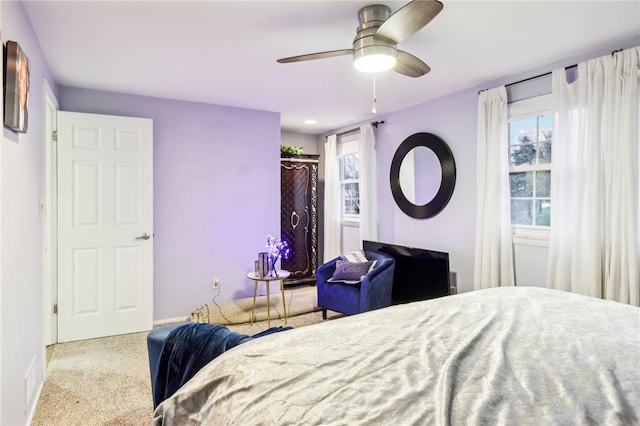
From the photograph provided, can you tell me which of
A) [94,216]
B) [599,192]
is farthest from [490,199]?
[94,216]

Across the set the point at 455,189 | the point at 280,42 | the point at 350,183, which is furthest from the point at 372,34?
the point at 350,183

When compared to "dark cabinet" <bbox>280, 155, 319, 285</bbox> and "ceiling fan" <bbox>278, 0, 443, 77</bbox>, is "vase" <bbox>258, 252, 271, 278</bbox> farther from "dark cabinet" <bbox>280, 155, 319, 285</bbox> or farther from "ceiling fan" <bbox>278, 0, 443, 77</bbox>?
"ceiling fan" <bbox>278, 0, 443, 77</bbox>

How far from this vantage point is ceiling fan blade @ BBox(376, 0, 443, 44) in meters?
1.59

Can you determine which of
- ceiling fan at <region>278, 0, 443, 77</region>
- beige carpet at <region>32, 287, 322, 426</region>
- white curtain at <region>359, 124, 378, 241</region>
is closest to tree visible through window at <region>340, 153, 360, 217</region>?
white curtain at <region>359, 124, 378, 241</region>

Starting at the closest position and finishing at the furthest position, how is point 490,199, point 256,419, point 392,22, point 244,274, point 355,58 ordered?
point 256,419, point 392,22, point 355,58, point 490,199, point 244,274

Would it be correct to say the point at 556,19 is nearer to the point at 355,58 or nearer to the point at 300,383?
the point at 355,58

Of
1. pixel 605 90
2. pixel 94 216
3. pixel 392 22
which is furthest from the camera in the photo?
pixel 94 216

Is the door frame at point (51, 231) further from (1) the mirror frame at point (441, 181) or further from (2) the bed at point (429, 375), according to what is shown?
(1) the mirror frame at point (441, 181)

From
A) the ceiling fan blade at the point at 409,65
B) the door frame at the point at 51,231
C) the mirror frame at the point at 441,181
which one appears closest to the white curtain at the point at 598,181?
the mirror frame at the point at 441,181

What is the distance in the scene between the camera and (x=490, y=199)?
3256 mm

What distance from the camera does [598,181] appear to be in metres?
2.56

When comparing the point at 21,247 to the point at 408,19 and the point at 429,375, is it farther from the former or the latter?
the point at 408,19

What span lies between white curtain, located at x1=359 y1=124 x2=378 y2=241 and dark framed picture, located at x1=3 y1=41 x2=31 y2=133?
11.8 feet

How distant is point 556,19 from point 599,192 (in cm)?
122
